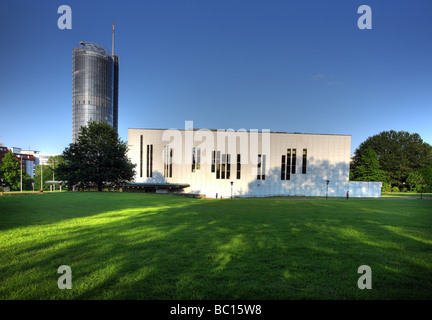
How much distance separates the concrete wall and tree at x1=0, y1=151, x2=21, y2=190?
1782 inches

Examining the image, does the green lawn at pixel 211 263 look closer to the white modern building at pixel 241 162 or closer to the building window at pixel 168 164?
the white modern building at pixel 241 162

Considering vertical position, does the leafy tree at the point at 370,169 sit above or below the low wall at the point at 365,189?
above

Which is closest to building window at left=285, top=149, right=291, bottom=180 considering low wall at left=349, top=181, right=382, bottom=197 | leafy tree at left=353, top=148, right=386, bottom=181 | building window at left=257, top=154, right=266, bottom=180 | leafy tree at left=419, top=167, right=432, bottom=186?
building window at left=257, top=154, right=266, bottom=180

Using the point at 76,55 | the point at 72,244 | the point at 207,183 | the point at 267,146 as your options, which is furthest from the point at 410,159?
the point at 76,55

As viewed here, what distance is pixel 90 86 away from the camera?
132500mm

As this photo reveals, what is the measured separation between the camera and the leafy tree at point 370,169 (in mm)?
57875

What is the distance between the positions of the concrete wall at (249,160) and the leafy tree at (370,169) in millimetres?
20071

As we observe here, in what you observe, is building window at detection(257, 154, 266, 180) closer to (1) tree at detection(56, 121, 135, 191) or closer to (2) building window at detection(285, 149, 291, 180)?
(2) building window at detection(285, 149, 291, 180)

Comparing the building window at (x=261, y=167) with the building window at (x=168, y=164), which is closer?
the building window at (x=261, y=167)

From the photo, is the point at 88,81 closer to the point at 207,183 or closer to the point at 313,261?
the point at 207,183

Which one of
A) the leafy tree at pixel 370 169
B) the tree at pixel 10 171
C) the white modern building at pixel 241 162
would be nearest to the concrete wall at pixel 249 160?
the white modern building at pixel 241 162

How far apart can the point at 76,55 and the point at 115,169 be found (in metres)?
152

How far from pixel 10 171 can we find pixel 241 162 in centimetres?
7332
